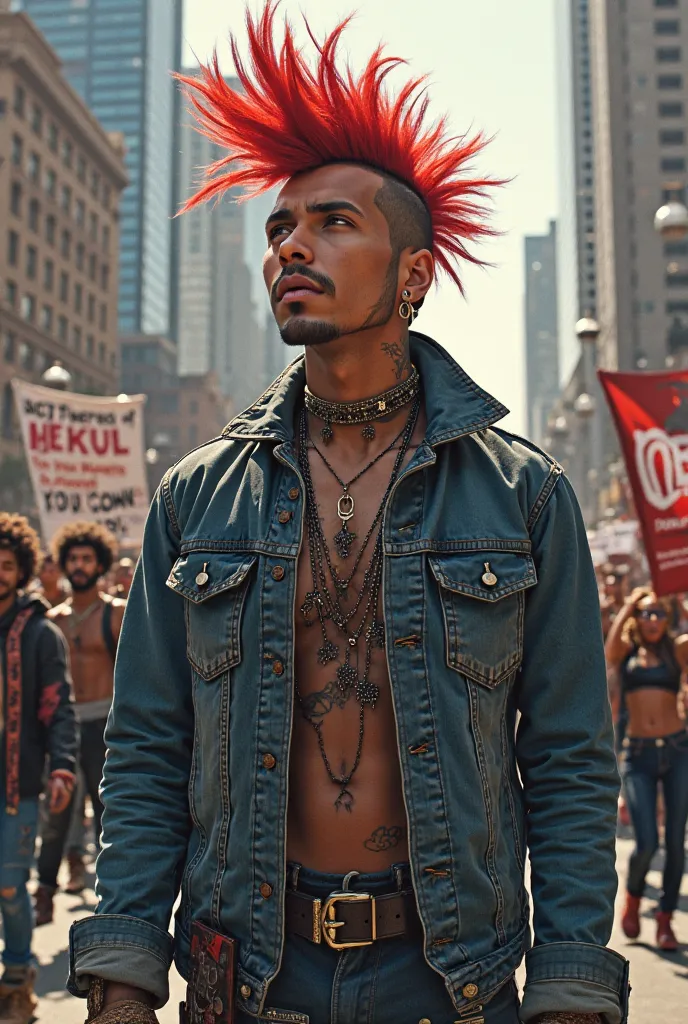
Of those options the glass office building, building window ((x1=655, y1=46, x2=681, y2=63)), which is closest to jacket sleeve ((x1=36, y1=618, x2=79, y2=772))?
building window ((x1=655, y1=46, x2=681, y2=63))

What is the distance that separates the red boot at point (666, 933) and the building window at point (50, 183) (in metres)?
62.9

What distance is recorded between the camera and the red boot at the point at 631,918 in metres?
7.22

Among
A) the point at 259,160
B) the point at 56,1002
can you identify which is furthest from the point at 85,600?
Result: the point at 259,160

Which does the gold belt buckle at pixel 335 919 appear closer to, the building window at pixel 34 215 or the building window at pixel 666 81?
the building window at pixel 34 215

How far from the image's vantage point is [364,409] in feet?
8.78

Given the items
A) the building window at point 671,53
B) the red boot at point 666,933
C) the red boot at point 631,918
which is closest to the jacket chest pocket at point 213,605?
the red boot at point 666,933

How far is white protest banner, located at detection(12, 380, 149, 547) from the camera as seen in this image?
1319cm

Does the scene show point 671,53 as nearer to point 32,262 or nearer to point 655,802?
point 32,262

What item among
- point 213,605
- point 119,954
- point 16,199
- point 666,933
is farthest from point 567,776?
point 16,199

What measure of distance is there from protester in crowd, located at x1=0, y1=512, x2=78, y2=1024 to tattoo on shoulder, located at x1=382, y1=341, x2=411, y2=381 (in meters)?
3.98

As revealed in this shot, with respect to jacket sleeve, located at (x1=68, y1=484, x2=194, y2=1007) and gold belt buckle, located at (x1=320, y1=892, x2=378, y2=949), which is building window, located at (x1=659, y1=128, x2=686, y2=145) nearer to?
jacket sleeve, located at (x1=68, y1=484, x2=194, y2=1007)

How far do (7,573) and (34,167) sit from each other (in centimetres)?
6109

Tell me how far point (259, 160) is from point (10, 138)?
61.5 meters

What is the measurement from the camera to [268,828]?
88.7 inches
